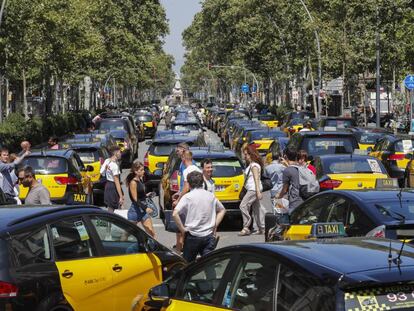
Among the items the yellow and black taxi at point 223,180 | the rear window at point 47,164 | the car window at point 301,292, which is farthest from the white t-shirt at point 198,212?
the rear window at point 47,164

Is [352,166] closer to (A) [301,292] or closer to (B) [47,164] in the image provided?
(B) [47,164]

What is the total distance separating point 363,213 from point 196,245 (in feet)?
6.64

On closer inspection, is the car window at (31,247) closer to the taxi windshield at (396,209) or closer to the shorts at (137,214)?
the taxi windshield at (396,209)

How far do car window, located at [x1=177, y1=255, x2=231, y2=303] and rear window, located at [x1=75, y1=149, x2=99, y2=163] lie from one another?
16340 millimetres

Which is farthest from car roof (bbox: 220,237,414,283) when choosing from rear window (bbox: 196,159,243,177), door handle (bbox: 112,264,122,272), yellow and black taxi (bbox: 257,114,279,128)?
yellow and black taxi (bbox: 257,114,279,128)

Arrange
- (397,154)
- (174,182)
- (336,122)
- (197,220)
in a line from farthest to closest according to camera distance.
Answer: (336,122) → (397,154) → (174,182) → (197,220)

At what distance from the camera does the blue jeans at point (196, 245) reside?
395 inches

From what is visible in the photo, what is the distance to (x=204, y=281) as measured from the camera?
604cm

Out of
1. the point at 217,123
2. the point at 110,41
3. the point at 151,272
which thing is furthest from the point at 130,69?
the point at 151,272

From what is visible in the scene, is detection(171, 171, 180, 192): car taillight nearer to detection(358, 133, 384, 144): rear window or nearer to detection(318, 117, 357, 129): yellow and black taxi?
detection(358, 133, 384, 144): rear window

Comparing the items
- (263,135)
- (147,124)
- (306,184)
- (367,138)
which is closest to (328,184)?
(306,184)

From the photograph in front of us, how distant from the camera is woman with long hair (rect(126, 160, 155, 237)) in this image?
40.3 ft

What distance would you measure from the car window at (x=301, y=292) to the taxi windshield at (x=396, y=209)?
3.79 meters

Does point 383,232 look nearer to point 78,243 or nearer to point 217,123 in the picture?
point 78,243
